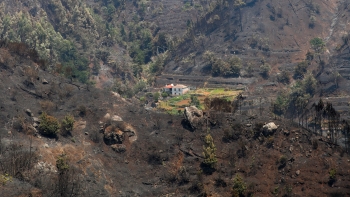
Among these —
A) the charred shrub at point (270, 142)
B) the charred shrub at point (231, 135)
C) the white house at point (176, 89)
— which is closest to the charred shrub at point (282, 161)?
the charred shrub at point (270, 142)

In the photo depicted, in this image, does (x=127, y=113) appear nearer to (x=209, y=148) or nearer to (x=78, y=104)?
(x=78, y=104)

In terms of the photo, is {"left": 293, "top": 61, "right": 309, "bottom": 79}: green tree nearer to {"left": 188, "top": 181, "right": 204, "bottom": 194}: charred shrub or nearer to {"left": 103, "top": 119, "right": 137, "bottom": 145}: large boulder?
{"left": 103, "top": 119, "right": 137, "bottom": 145}: large boulder

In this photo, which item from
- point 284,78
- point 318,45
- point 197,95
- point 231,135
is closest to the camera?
point 231,135

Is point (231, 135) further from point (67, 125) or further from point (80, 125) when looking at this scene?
point (67, 125)

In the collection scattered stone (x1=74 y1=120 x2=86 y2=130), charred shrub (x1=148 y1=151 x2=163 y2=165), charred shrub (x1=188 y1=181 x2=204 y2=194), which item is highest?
scattered stone (x1=74 y1=120 x2=86 y2=130)

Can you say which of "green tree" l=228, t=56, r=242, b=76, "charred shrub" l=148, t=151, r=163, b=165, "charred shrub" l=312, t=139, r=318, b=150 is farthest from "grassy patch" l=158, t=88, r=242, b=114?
"charred shrub" l=312, t=139, r=318, b=150

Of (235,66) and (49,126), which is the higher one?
(235,66)

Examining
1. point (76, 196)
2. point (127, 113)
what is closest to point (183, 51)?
point (127, 113)

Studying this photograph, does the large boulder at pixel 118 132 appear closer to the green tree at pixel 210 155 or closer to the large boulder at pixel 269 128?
the green tree at pixel 210 155

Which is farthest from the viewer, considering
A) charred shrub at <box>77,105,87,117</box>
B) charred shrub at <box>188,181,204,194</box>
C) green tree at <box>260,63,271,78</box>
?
green tree at <box>260,63,271,78</box>

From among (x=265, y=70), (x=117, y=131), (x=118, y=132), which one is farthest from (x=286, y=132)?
(x=265, y=70)
